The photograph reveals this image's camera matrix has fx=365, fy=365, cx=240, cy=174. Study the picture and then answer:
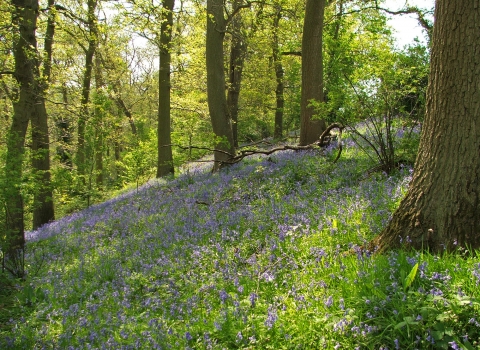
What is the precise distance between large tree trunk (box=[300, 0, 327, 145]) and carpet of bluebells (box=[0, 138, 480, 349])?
2.18 m

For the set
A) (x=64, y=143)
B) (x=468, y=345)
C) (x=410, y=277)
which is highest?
(x=64, y=143)

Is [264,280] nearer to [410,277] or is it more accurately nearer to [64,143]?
[410,277]

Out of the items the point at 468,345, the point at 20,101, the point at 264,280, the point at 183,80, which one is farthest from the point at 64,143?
the point at 468,345

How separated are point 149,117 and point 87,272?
131 feet

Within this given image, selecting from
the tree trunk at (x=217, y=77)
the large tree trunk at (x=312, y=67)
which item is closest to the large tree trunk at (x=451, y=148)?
the large tree trunk at (x=312, y=67)

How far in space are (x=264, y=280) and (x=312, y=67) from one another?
7.86m

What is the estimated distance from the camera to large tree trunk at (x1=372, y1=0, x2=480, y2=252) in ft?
10.9

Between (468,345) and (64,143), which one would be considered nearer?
(468,345)

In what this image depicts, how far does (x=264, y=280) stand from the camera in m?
4.02

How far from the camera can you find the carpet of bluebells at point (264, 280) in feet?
9.05

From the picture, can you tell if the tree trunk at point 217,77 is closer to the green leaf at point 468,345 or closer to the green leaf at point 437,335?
the green leaf at point 437,335

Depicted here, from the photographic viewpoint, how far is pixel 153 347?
3.28m

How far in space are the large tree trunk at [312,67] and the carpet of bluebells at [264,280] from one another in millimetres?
2182

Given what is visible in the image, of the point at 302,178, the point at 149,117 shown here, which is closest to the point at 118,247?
the point at 302,178
